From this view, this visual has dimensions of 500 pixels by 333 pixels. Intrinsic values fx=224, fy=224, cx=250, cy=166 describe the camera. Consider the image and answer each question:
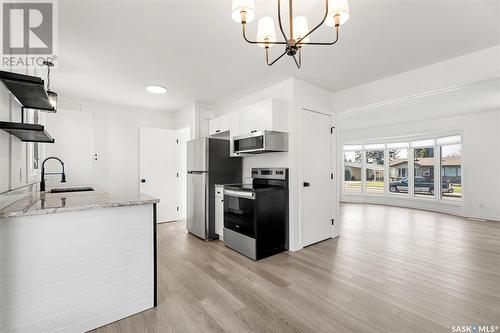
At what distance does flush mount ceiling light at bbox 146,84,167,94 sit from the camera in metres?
3.70

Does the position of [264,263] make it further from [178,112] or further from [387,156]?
[387,156]

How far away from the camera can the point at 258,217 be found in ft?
9.77

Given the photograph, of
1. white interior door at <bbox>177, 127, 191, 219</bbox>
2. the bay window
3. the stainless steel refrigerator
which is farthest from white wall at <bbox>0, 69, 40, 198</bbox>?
the bay window

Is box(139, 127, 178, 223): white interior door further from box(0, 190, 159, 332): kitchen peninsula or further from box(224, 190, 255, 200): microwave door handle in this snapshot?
box(0, 190, 159, 332): kitchen peninsula

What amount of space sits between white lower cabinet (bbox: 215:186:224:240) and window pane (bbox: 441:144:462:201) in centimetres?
655

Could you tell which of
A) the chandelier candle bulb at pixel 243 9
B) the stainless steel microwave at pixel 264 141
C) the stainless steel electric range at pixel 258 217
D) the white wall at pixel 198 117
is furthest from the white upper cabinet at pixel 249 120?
the chandelier candle bulb at pixel 243 9

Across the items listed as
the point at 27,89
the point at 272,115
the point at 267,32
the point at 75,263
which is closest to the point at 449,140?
the point at 272,115

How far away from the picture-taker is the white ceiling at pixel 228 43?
192 centimetres

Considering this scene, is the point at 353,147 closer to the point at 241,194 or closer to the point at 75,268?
the point at 241,194

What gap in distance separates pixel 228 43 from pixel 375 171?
24.4 feet

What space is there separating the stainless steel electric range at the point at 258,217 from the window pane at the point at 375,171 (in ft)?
19.7

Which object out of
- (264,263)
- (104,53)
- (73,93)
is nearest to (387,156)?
(264,263)

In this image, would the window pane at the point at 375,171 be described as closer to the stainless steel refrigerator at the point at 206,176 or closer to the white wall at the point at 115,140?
the stainless steel refrigerator at the point at 206,176

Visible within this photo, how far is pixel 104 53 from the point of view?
266cm
